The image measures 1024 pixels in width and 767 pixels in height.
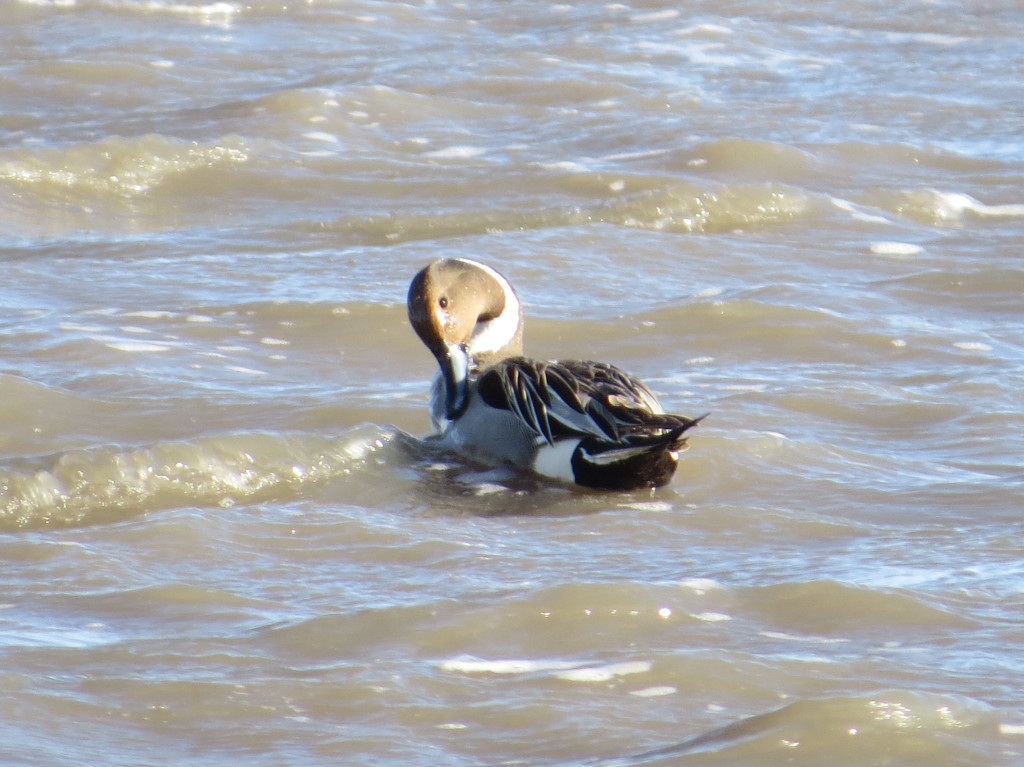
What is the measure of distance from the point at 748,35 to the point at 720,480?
31.1ft

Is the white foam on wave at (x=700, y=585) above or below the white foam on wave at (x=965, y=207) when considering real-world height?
below

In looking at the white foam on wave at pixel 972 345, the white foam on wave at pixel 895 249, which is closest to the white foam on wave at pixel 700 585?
the white foam on wave at pixel 972 345

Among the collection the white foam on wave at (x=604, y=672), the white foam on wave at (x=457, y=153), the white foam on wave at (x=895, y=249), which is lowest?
the white foam on wave at (x=604, y=672)

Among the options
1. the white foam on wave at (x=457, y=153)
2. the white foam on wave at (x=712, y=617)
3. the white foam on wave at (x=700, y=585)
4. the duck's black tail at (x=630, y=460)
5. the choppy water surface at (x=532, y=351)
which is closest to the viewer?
the choppy water surface at (x=532, y=351)

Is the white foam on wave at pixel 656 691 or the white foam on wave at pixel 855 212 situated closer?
the white foam on wave at pixel 656 691

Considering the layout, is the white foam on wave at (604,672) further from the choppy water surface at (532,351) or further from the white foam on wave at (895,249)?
the white foam on wave at (895,249)

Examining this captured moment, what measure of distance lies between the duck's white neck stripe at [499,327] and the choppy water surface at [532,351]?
1.38 feet

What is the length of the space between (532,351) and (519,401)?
1.61 metres

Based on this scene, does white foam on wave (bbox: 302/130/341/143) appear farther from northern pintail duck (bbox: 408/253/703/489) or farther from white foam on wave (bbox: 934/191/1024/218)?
northern pintail duck (bbox: 408/253/703/489)

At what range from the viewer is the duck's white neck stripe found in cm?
649

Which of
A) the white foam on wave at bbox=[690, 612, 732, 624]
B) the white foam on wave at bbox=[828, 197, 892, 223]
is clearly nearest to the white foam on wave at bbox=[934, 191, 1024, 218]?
the white foam on wave at bbox=[828, 197, 892, 223]

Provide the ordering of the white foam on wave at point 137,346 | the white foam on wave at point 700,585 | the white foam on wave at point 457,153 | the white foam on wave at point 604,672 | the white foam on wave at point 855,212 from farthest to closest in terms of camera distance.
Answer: the white foam on wave at point 457,153 → the white foam on wave at point 855,212 → the white foam on wave at point 137,346 → the white foam on wave at point 700,585 → the white foam on wave at point 604,672

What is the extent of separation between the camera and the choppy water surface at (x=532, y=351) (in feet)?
12.8

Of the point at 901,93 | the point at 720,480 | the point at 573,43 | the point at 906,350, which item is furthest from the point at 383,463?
the point at 573,43
